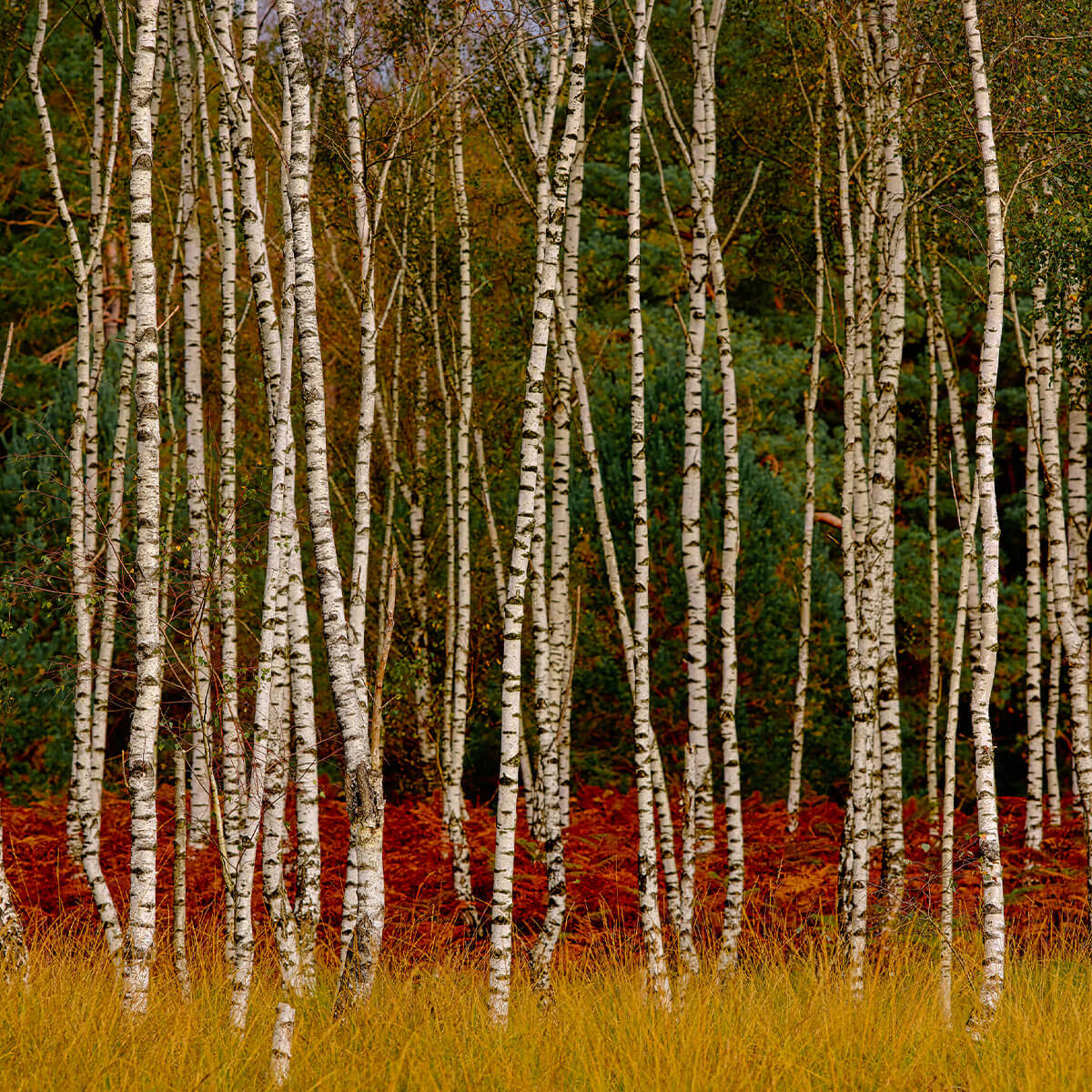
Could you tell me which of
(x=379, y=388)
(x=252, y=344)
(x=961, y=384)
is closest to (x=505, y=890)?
(x=379, y=388)

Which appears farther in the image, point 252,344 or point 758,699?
point 252,344

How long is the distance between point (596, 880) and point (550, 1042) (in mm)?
4399

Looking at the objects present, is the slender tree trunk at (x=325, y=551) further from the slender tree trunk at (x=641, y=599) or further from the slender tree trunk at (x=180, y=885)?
the slender tree trunk at (x=641, y=599)

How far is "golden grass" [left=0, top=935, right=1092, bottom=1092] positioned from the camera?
438 cm

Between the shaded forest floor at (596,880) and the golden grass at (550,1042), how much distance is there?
169 centimetres

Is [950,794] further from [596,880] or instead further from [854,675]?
[596,880]

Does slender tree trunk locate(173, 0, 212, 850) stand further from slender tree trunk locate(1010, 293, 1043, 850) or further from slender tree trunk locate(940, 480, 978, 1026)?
slender tree trunk locate(1010, 293, 1043, 850)

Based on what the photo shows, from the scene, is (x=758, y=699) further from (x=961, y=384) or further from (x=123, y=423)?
(x=961, y=384)

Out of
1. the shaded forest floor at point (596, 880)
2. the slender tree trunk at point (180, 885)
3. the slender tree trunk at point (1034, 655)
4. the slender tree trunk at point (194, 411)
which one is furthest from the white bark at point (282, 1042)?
the slender tree trunk at point (1034, 655)

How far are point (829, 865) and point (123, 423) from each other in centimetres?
654

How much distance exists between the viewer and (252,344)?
16.3 m

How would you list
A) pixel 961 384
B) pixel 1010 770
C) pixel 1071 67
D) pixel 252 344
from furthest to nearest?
pixel 961 384 < pixel 252 344 < pixel 1010 770 < pixel 1071 67

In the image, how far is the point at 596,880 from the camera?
9.23m

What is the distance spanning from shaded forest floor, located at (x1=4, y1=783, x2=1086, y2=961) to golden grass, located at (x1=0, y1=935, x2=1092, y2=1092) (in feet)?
5.53
